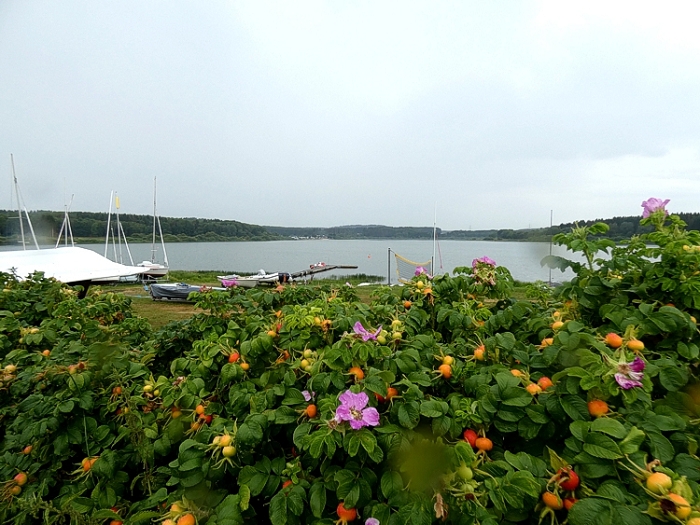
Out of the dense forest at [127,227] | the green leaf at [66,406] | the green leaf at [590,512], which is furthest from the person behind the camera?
the dense forest at [127,227]

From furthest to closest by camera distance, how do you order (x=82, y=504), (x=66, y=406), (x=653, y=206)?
(x=653, y=206), (x=66, y=406), (x=82, y=504)

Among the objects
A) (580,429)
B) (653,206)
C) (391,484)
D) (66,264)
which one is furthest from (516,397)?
(66,264)

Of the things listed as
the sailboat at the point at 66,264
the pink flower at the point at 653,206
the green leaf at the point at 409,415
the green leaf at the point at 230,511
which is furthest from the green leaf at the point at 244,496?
the sailboat at the point at 66,264

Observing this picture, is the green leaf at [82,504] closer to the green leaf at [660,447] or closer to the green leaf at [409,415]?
the green leaf at [409,415]

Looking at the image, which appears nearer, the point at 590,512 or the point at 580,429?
the point at 590,512

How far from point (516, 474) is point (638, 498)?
0.25 m

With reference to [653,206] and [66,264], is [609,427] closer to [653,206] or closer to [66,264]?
Result: [653,206]

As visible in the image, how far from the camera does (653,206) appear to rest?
1607 millimetres

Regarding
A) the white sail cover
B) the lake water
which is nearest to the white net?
the lake water

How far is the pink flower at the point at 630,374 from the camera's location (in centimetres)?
95

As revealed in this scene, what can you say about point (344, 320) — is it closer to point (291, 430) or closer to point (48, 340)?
point (291, 430)

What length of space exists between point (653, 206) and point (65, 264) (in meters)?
14.4

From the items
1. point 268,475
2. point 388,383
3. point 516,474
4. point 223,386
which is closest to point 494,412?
point 516,474

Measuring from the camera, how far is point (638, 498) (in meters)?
0.82
